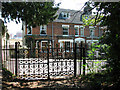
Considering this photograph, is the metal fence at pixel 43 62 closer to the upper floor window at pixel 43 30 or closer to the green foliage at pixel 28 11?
the green foliage at pixel 28 11

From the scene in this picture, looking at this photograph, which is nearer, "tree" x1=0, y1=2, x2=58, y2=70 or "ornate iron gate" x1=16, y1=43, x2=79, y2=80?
"tree" x1=0, y1=2, x2=58, y2=70

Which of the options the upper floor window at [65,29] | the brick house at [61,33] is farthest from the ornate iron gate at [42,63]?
the upper floor window at [65,29]

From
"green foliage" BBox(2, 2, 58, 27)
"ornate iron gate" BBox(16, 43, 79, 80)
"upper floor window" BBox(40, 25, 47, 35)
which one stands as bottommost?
"ornate iron gate" BBox(16, 43, 79, 80)

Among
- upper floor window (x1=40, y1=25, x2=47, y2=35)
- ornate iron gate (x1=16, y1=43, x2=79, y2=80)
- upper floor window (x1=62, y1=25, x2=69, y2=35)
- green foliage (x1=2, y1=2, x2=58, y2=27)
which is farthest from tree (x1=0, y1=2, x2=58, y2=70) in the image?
upper floor window (x1=62, y1=25, x2=69, y2=35)

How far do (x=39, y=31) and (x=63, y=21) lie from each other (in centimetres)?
425

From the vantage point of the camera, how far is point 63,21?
17359 millimetres

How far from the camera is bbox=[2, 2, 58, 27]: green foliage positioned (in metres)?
4.31

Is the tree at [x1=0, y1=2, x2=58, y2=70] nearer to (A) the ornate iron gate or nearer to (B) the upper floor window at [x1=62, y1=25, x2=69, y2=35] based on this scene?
(A) the ornate iron gate

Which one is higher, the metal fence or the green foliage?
the green foliage

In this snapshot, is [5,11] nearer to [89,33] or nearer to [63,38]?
[63,38]

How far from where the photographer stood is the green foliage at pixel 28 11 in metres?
4.31

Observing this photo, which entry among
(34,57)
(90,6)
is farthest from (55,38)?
(90,6)

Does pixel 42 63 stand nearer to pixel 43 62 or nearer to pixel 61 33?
pixel 43 62

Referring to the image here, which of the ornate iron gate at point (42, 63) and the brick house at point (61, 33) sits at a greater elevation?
the brick house at point (61, 33)
